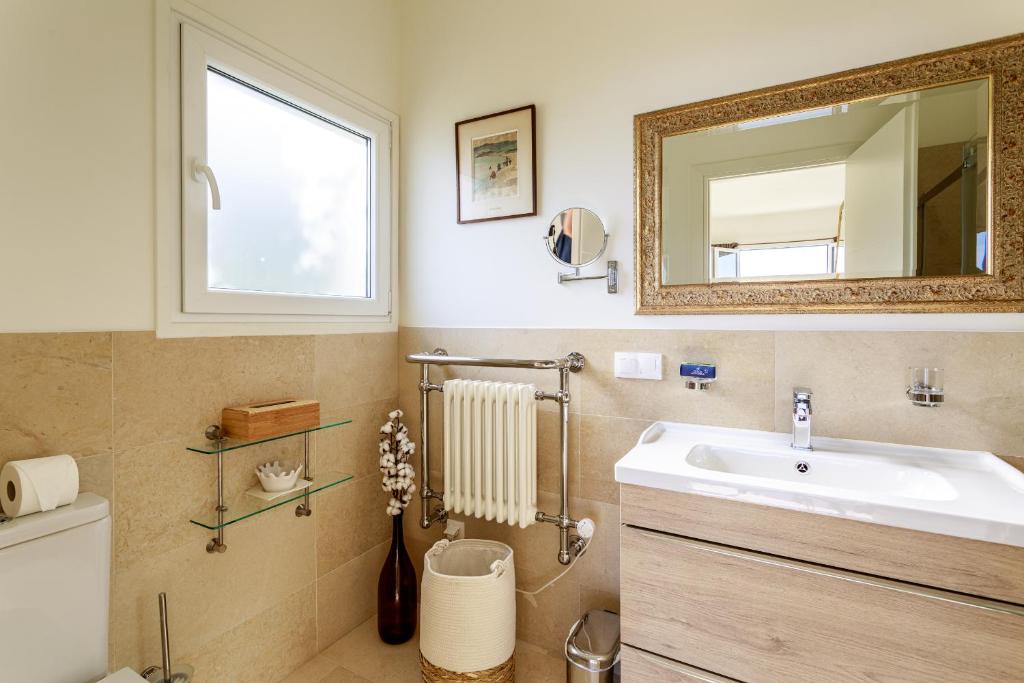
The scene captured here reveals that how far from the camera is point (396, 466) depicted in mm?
1814

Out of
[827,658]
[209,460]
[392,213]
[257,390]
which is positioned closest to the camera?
[827,658]

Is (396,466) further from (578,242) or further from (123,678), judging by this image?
(578,242)

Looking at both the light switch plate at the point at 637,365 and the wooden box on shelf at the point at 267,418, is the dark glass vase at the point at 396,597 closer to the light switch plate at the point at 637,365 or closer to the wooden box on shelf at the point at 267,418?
the wooden box on shelf at the point at 267,418

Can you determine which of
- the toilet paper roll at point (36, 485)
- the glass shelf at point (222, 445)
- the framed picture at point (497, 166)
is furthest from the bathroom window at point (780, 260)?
the toilet paper roll at point (36, 485)

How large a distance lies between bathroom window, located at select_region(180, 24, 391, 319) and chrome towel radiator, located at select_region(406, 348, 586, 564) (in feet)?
1.28

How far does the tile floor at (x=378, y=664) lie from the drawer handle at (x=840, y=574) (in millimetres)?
874

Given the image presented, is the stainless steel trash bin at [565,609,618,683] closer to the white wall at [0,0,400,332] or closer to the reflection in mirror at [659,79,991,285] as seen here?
the reflection in mirror at [659,79,991,285]

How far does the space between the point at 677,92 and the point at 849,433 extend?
3.70 ft

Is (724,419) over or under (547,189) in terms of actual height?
under

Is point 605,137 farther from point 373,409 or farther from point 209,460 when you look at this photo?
point 209,460

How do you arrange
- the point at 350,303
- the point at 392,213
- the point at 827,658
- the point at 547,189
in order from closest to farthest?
the point at 827,658, the point at 547,189, the point at 350,303, the point at 392,213

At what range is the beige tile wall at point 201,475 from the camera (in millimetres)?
1102

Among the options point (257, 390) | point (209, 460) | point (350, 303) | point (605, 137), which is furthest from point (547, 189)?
point (209, 460)

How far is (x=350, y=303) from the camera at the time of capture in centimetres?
182
